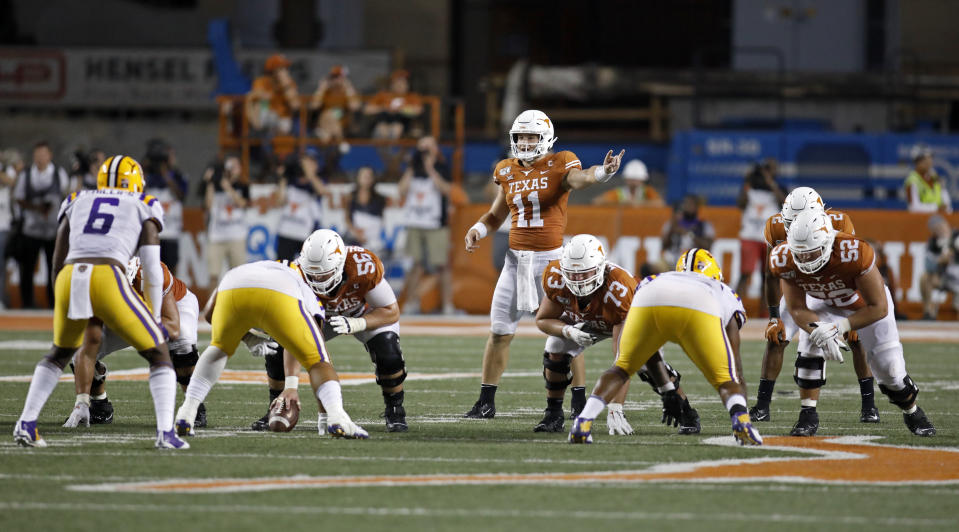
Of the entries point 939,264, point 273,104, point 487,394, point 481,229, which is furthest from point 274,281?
point 273,104

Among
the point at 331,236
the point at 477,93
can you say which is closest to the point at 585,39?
the point at 477,93

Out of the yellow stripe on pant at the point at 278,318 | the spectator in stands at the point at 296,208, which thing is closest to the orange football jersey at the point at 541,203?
the yellow stripe on pant at the point at 278,318

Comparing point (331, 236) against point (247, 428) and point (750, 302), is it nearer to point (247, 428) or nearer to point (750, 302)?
point (247, 428)

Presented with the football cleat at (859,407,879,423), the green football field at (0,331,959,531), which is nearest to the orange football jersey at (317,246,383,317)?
the green football field at (0,331,959,531)

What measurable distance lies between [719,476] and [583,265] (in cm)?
188

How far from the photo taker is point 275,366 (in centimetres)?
863

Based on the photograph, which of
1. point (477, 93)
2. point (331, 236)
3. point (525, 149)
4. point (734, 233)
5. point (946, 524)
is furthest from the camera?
point (477, 93)

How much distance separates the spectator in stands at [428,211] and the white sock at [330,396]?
10.3 m

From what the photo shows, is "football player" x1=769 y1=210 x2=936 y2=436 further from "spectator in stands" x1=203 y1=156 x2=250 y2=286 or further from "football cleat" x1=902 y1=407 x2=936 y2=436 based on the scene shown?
"spectator in stands" x1=203 y1=156 x2=250 y2=286

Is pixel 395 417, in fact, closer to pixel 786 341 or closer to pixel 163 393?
pixel 163 393

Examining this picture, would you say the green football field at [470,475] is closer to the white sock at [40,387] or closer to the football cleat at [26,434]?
the football cleat at [26,434]

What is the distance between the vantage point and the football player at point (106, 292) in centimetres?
710

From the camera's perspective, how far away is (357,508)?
5.68m

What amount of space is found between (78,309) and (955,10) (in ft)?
75.7
